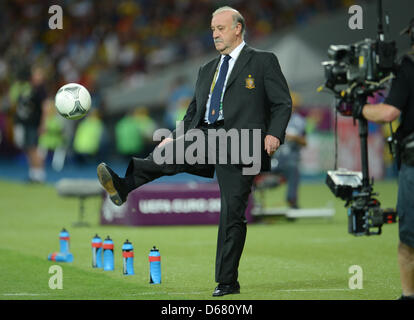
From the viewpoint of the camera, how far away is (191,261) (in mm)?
11008

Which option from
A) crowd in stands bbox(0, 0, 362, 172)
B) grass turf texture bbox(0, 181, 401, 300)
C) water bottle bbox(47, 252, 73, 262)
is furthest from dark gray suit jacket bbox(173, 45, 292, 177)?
crowd in stands bbox(0, 0, 362, 172)

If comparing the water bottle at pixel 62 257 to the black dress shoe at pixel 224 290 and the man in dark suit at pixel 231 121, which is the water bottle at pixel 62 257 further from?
the black dress shoe at pixel 224 290

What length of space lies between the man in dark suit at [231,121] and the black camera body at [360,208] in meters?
0.71

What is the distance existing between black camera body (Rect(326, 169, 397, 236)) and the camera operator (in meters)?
0.18

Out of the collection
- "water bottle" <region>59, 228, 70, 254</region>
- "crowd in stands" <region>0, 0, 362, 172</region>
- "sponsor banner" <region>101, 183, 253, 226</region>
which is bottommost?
"water bottle" <region>59, 228, 70, 254</region>

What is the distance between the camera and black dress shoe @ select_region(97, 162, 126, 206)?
8445 millimetres

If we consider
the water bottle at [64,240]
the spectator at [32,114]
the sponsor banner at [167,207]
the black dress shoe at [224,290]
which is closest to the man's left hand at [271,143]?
the black dress shoe at [224,290]

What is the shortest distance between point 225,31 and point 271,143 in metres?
1.19

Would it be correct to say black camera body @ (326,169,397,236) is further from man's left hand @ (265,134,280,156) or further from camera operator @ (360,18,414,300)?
man's left hand @ (265,134,280,156)

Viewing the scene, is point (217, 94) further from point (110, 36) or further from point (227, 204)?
point (110, 36)

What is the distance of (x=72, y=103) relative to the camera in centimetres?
955

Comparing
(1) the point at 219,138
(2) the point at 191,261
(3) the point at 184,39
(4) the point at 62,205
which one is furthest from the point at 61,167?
(1) the point at 219,138

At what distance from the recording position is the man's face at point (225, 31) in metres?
8.48

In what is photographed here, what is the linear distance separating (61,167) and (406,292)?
21.3 metres
